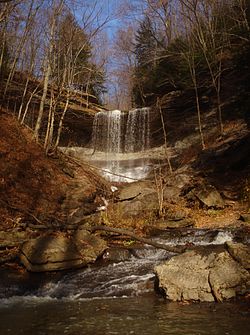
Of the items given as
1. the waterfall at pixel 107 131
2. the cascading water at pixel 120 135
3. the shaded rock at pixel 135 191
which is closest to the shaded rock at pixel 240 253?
the shaded rock at pixel 135 191

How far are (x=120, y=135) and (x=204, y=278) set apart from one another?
20.5 meters

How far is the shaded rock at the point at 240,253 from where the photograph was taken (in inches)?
280

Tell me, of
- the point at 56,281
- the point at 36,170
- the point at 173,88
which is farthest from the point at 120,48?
the point at 56,281

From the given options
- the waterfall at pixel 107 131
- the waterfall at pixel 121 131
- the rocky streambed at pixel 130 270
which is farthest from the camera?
the waterfall at pixel 107 131

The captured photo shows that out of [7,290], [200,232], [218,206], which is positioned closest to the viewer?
[7,290]

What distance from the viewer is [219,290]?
6.55 meters

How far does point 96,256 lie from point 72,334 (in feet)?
13.6

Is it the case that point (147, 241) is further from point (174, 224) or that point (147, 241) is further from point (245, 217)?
point (245, 217)

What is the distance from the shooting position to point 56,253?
8672 millimetres

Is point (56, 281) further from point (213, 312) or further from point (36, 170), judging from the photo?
point (36, 170)

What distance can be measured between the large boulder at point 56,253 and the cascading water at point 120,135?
599 inches

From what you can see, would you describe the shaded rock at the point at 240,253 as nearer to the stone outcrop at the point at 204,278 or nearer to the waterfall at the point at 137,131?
the stone outcrop at the point at 204,278

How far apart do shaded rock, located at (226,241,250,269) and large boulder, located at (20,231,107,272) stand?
325 centimetres

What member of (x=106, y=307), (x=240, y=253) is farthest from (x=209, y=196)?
(x=106, y=307)
